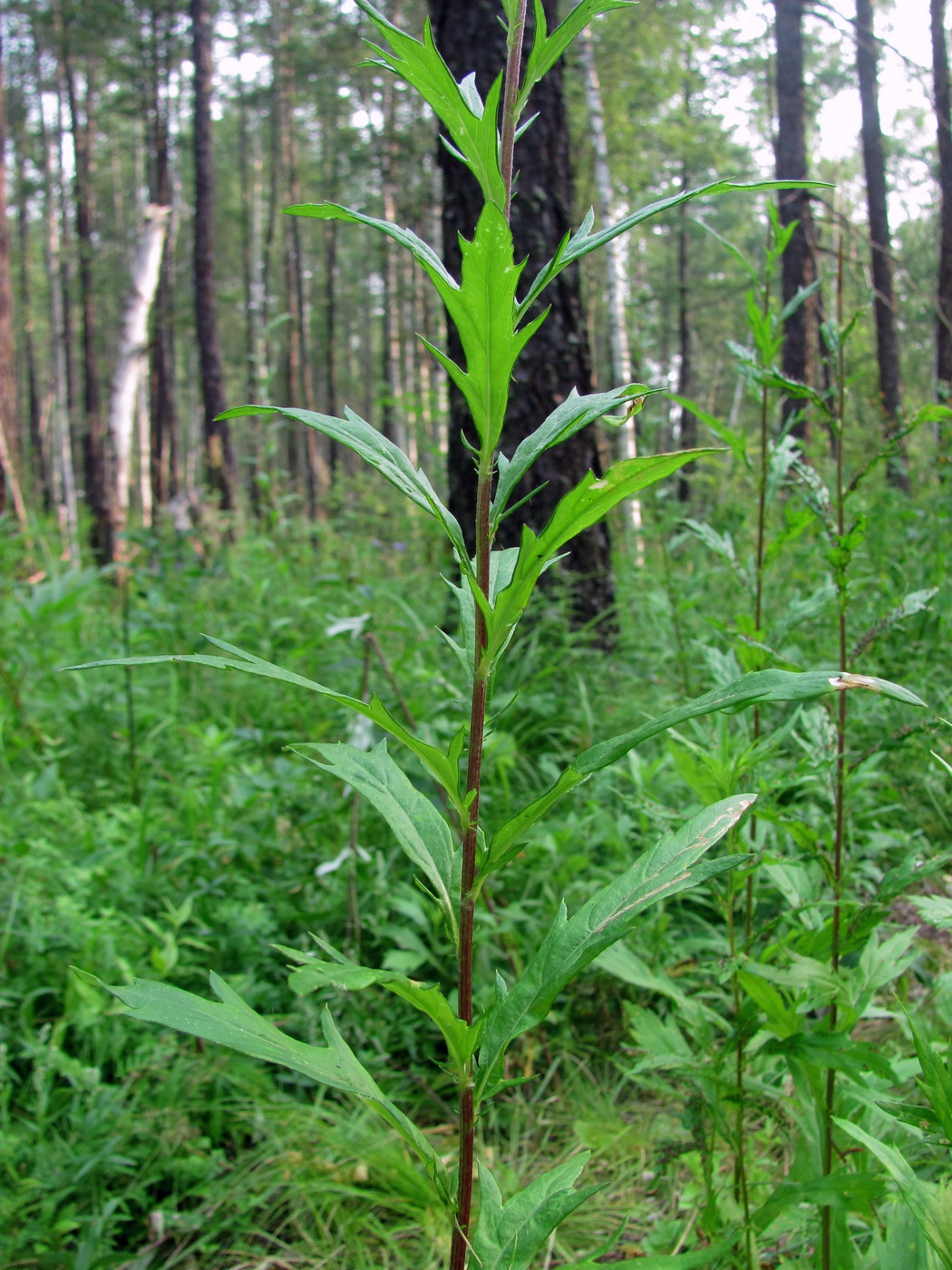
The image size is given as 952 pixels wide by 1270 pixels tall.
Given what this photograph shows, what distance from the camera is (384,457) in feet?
2.50

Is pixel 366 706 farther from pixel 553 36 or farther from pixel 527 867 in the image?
pixel 527 867

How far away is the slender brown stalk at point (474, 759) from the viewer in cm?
73

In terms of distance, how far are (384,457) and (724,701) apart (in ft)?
1.17

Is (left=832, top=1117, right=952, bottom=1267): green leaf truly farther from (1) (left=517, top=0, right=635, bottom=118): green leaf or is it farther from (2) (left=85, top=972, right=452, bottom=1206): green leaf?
(1) (left=517, top=0, right=635, bottom=118): green leaf

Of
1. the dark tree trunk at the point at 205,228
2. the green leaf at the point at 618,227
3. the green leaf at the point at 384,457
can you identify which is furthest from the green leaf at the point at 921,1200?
the dark tree trunk at the point at 205,228

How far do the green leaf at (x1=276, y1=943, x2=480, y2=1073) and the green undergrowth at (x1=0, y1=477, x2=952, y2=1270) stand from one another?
0.07 m

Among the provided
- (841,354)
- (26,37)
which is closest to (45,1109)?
(841,354)

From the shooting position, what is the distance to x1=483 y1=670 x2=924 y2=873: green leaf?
0.66 m

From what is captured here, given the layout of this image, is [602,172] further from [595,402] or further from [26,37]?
[26,37]

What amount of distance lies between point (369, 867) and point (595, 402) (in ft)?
5.40

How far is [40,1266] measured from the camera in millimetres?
1413

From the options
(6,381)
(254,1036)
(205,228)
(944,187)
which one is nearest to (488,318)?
(254,1036)

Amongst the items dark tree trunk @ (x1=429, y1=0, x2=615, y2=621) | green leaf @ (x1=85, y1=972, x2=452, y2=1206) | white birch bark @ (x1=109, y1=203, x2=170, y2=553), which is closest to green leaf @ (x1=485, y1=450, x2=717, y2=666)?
green leaf @ (x1=85, y1=972, x2=452, y2=1206)

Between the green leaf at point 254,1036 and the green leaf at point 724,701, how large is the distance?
243 millimetres
